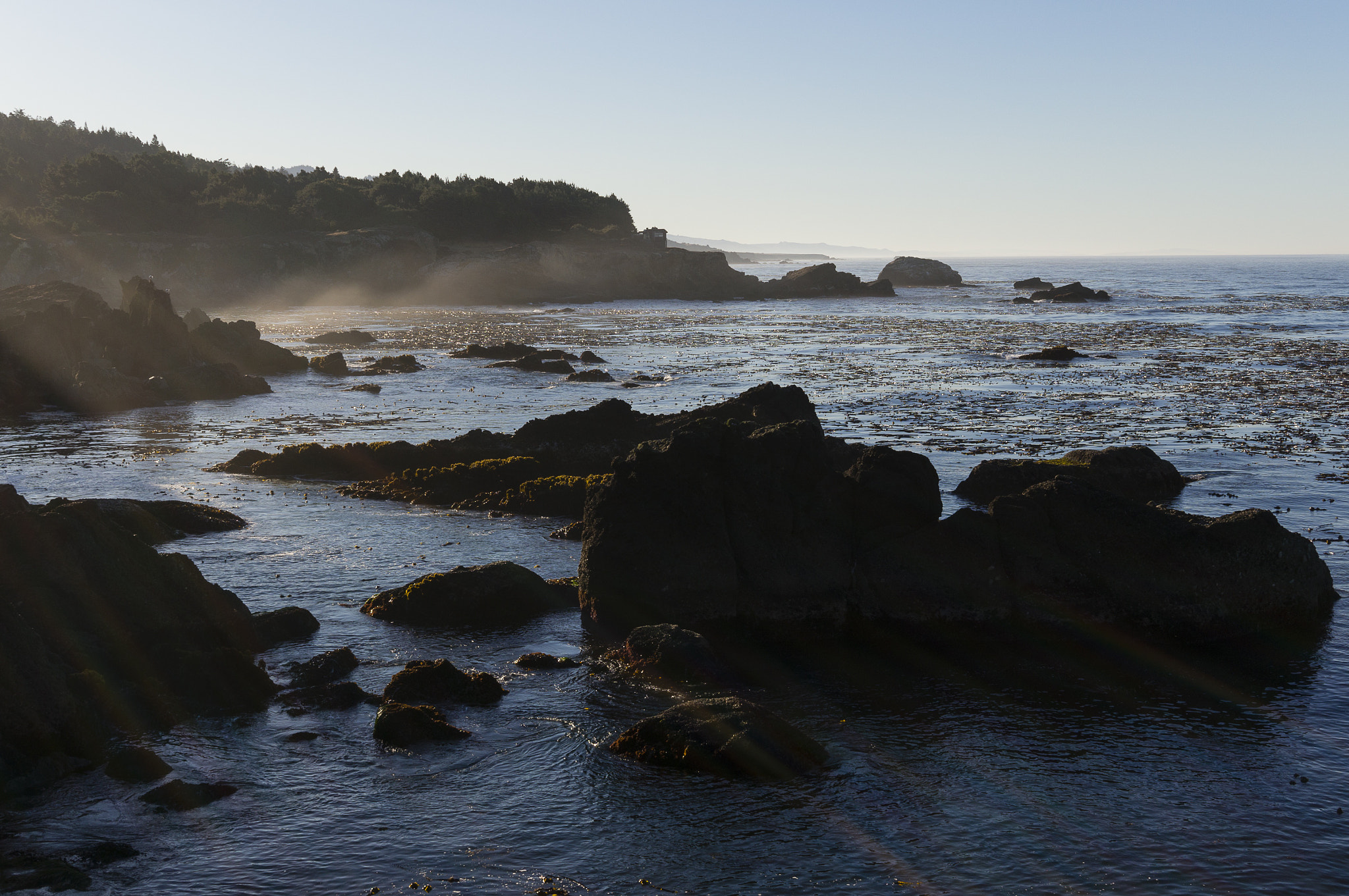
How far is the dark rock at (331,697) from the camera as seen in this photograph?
1567 cm

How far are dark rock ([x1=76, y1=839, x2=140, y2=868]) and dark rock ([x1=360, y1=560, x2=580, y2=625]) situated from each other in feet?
26.4

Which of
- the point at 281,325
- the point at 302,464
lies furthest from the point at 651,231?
the point at 302,464

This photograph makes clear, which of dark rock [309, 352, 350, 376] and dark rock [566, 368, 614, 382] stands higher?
dark rock [309, 352, 350, 376]

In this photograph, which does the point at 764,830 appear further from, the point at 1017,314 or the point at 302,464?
the point at 1017,314

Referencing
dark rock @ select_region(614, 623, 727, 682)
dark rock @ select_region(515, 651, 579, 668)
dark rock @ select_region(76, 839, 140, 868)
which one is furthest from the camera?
dark rock @ select_region(515, 651, 579, 668)

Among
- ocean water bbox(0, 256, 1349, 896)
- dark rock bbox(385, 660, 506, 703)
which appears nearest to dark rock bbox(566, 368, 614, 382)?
ocean water bbox(0, 256, 1349, 896)

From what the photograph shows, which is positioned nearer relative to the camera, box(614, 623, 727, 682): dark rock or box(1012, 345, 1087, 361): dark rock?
box(614, 623, 727, 682): dark rock

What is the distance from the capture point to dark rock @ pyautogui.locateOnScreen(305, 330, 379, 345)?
264 feet

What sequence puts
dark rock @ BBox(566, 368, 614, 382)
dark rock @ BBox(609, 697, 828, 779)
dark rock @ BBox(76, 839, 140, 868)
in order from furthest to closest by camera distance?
dark rock @ BBox(566, 368, 614, 382)
dark rock @ BBox(609, 697, 828, 779)
dark rock @ BBox(76, 839, 140, 868)

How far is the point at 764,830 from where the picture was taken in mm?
12281

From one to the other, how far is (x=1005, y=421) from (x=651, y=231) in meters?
123

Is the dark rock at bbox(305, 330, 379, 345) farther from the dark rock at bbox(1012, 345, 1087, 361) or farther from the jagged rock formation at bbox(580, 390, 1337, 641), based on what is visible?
the jagged rock formation at bbox(580, 390, 1337, 641)

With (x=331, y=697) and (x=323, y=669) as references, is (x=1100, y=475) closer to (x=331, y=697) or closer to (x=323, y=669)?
(x=323, y=669)

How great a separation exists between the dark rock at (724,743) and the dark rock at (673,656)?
225 cm
